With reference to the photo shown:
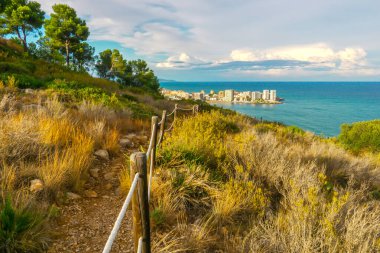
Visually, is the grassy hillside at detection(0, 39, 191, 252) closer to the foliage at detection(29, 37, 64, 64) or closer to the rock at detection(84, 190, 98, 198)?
the rock at detection(84, 190, 98, 198)

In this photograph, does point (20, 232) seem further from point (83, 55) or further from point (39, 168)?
point (83, 55)

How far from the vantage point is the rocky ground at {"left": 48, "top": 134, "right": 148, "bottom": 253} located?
262 centimetres

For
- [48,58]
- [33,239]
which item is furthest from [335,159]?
[48,58]

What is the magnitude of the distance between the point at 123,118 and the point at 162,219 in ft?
18.8

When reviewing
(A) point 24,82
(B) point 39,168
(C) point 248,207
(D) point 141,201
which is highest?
(A) point 24,82

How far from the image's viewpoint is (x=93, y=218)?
3.13 m

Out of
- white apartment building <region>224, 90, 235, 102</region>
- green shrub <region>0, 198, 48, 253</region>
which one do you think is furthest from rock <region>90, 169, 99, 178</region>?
white apartment building <region>224, 90, 235, 102</region>

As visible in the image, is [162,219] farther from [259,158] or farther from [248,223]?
[259,158]

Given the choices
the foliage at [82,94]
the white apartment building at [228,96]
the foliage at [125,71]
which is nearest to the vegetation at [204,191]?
the foliage at [82,94]

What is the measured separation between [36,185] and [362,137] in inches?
778

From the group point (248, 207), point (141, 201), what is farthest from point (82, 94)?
point (141, 201)

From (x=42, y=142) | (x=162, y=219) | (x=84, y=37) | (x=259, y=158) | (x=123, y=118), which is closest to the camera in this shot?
(x=162, y=219)

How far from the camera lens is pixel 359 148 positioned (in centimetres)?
1672

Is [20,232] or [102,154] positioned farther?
[102,154]
